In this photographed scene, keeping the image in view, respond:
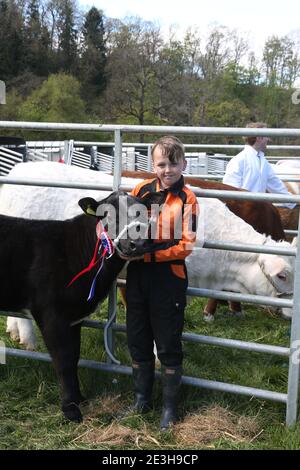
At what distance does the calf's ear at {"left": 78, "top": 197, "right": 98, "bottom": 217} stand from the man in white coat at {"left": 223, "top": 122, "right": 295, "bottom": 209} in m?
3.25

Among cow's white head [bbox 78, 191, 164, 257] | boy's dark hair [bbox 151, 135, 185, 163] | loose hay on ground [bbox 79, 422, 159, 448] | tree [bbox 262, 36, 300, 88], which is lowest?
loose hay on ground [bbox 79, 422, 159, 448]

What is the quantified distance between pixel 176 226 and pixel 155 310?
0.55 metres

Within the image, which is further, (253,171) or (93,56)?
(93,56)

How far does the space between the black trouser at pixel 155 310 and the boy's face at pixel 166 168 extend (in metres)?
0.53

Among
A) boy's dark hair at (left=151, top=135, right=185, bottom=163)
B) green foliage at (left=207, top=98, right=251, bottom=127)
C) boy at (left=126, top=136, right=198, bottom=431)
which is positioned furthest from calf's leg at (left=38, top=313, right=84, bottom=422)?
green foliage at (left=207, top=98, right=251, bottom=127)

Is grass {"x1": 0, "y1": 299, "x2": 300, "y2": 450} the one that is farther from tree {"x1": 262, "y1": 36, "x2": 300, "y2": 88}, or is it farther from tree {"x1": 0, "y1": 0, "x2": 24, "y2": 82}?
tree {"x1": 0, "y1": 0, "x2": 24, "y2": 82}

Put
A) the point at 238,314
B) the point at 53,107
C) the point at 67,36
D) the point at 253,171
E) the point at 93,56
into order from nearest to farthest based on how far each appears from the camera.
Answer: the point at 238,314 < the point at 253,171 < the point at 53,107 < the point at 93,56 < the point at 67,36

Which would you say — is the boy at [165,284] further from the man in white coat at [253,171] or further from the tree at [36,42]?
the tree at [36,42]

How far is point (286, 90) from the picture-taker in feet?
167

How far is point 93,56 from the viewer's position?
67.6 meters

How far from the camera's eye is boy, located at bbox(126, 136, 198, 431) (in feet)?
11.1

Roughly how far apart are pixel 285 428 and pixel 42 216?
2828mm

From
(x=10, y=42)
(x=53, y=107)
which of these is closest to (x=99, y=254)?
(x=53, y=107)

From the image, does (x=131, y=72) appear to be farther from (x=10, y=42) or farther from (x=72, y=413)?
(x=72, y=413)
